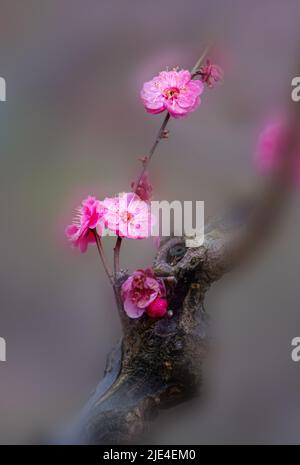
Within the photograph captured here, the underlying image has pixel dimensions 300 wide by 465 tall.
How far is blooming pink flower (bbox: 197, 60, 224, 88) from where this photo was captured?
0.69 meters

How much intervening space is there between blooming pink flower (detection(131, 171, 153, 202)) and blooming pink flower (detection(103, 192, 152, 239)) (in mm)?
18

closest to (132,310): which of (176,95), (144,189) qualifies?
(144,189)

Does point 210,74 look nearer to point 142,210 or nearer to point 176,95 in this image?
point 176,95

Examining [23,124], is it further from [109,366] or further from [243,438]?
[243,438]

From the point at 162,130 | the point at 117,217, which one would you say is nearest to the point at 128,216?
the point at 117,217

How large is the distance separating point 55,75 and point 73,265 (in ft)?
0.83

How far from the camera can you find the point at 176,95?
2.20 ft

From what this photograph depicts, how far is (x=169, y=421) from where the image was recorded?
0.70 meters

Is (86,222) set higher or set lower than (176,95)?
lower

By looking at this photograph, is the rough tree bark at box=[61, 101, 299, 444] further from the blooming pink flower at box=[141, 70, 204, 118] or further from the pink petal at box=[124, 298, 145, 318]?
the blooming pink flower at box=[141, 70, 204, 118]

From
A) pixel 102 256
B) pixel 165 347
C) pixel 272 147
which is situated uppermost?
pixel 272 147

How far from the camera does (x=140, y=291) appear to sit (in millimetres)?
651

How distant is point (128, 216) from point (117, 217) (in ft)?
0.04

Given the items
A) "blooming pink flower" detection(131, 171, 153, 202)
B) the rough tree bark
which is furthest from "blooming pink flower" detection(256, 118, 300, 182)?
Answer: "blooming pink flower" detection(131, 171, 153, 202)
